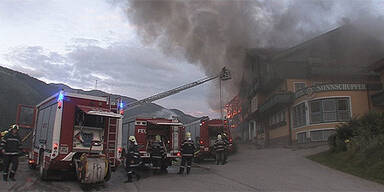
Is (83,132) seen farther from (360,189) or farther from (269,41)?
(269,41)

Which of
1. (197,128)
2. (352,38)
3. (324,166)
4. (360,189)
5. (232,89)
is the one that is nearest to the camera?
(360,189)

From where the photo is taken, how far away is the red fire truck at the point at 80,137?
9.10 metres

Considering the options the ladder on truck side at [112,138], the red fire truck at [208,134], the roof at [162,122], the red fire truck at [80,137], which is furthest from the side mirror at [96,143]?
the red fire truck at [208,134]

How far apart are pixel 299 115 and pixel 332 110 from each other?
3.01 meters

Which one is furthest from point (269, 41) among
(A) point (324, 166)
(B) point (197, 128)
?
(A) point (324, 166)

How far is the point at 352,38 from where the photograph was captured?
31688 millimetres

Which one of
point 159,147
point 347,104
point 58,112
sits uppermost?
point 347,104

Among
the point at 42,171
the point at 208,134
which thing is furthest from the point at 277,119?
the point at 42,171

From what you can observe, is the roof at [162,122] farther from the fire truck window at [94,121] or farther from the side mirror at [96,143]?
the side mirror at [96,143]

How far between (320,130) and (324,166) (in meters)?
10.8

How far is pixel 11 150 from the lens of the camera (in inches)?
385

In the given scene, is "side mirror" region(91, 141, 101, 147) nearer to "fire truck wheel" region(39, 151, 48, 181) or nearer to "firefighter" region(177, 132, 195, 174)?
"fire truck wheel" region(39, 151, 48, 181)

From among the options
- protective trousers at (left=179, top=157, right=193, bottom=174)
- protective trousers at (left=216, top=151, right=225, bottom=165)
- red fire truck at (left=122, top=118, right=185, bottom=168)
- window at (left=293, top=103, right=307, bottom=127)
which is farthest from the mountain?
protective trousers at (left=179, top=157, right=193, bottom=174)

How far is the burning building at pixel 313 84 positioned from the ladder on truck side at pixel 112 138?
1591cm
